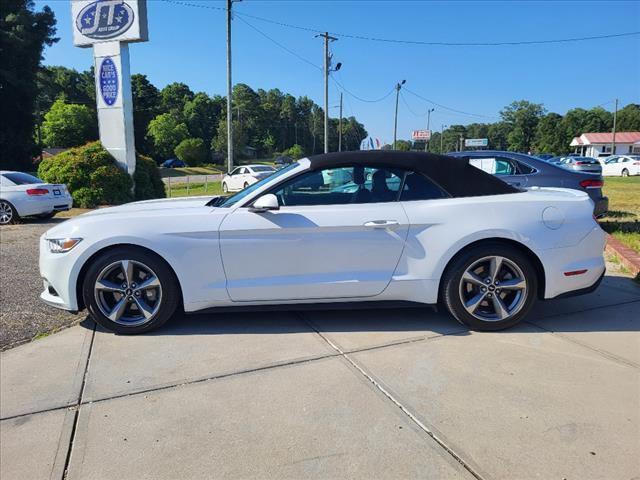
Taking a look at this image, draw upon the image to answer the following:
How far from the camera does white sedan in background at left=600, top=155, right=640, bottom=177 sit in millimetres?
34281

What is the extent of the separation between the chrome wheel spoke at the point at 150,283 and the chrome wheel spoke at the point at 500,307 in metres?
2.73

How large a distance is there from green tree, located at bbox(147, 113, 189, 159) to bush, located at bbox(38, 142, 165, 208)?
59.1 m

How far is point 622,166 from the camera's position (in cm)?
3512

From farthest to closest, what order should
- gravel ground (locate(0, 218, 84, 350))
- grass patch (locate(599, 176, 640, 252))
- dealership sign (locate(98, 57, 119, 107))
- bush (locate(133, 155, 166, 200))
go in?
bush (locate(133, 155, 166, 200)) < dealership sign (locate(98, 57, 119, 107)) < grass patch (locate(599, 176, 640, 252)) < gravel ground (locate(0, 218, 84, 350))

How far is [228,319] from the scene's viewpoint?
4.30 metres

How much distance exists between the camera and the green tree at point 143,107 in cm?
6738

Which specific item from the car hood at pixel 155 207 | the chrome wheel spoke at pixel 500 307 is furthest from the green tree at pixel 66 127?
the chrome wheel spoke at pixel 500 307

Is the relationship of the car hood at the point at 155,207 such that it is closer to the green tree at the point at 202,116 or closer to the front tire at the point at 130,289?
the front tire at the point at 130,289

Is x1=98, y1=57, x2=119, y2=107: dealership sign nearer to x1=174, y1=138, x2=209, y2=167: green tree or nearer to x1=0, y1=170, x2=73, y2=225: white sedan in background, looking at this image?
x1=0, y1=170, x2=73, y2=225: white sedan in background

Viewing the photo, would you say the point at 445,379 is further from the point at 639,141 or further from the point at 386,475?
the point at 639,141

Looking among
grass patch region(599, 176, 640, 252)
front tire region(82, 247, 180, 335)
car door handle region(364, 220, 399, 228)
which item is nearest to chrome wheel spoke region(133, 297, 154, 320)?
front tire region(82, 247, 180, 335)

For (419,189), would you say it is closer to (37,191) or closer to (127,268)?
(127,268)

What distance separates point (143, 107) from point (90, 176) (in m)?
68.2

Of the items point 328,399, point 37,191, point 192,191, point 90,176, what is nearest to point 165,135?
point 192,191
